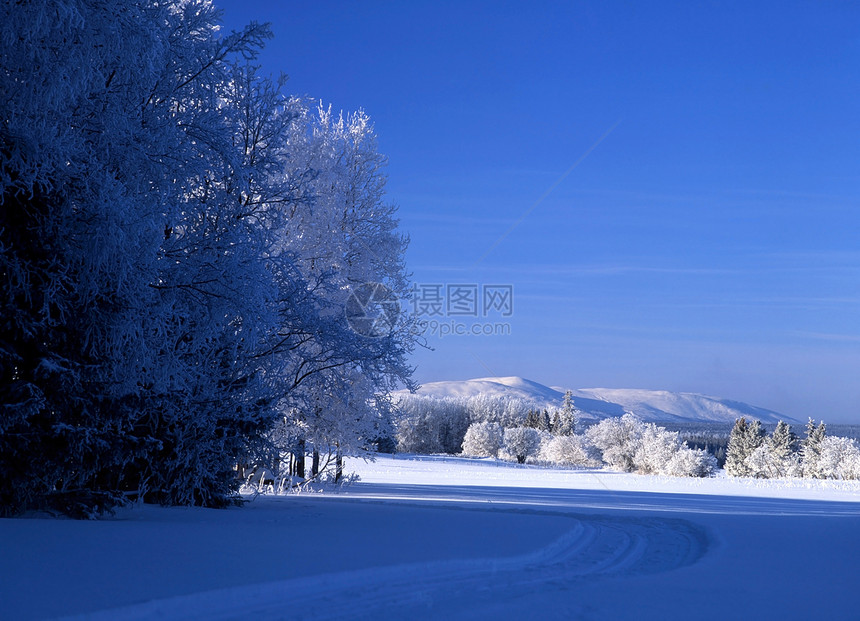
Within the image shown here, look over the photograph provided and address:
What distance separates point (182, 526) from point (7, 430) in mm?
2360

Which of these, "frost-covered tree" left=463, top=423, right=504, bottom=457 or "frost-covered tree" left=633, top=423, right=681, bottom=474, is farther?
"frost-covered tree" left=463, top=423, right=504, bottom=457

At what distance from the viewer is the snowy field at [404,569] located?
5.64m

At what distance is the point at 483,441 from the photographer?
3772 inches

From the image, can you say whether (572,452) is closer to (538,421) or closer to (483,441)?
(483,441)

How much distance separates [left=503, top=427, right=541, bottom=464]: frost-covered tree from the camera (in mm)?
95000

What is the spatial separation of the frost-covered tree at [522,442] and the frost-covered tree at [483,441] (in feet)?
4.42

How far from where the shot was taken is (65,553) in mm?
6562

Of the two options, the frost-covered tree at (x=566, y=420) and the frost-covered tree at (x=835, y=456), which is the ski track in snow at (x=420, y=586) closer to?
the frost-covered tree at (x=835, y=456)

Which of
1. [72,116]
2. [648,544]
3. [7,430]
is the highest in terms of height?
[72,116]

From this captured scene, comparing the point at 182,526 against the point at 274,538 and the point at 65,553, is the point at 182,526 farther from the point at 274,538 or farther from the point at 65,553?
the point at 65,553

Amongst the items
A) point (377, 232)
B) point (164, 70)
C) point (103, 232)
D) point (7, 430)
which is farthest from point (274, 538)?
point (377, 232)

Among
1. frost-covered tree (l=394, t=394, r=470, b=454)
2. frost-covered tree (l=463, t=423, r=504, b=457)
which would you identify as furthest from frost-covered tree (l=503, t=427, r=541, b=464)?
frost-covered tree (l=394, t=394, r=470, b=454)

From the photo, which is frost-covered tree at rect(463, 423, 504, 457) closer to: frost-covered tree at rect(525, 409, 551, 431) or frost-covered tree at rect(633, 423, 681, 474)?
frost-covered tree at rect(525, 409, 551, 431)

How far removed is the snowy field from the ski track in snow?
0.02 meters
